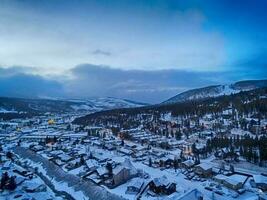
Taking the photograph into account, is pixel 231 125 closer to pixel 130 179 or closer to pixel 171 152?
pixel 171 152

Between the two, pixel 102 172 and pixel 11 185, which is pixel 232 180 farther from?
pixel 11 185

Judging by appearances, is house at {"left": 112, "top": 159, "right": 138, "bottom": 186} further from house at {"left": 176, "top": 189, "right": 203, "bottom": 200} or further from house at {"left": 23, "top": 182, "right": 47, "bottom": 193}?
house at {"left": 176, "top": 189, "right": 203, "bottom": 200}

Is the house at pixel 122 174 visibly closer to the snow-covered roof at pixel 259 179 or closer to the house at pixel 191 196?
the house at pixel 191 196

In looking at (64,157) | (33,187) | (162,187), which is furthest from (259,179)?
(64,157)

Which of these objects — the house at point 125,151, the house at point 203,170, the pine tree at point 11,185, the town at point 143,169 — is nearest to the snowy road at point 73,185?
the town at point 143,169

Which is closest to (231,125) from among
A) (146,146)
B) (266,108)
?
(266,108)

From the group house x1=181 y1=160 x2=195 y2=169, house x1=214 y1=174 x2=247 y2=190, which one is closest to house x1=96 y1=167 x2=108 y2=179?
house x1=181 y1=160 x2=195 y2=169
